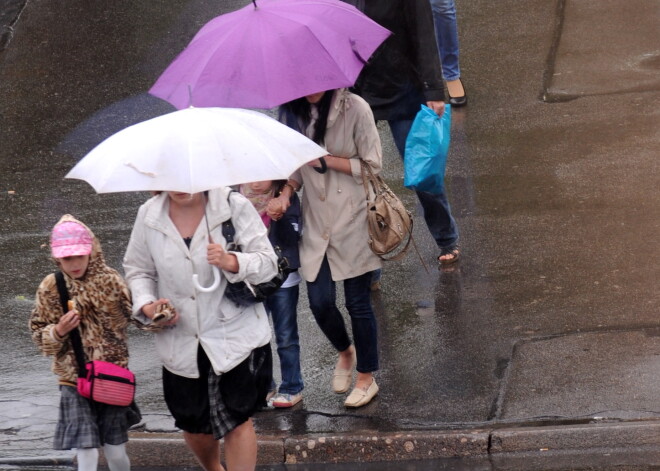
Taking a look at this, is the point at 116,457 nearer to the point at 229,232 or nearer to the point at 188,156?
the point at 229,232

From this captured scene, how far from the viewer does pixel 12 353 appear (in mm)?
6785

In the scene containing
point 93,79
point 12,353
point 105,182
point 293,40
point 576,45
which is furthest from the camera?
point 93,79

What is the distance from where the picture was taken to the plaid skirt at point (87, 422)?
186 inches

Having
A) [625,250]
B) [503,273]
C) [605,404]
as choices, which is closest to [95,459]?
[605,404]

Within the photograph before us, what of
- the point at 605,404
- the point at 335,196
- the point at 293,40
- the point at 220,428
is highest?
the point at 293,40

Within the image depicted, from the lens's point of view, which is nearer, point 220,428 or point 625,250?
point 220,428

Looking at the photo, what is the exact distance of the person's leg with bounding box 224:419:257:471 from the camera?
4734 millimetres

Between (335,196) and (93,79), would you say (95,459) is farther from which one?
(93,79)

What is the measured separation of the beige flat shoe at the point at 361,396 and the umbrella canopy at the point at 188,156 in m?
1.76

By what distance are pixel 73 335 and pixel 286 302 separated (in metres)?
1.39

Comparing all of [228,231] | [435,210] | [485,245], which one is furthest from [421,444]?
[485,245]

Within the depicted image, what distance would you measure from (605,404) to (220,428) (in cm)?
202

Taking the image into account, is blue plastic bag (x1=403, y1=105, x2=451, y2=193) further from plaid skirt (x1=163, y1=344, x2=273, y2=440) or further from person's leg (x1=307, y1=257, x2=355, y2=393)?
plaid skirt (x1=163, y1=344, x2=273, y2=440)

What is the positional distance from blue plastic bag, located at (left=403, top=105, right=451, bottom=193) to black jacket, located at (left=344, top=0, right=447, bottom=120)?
22 cm
